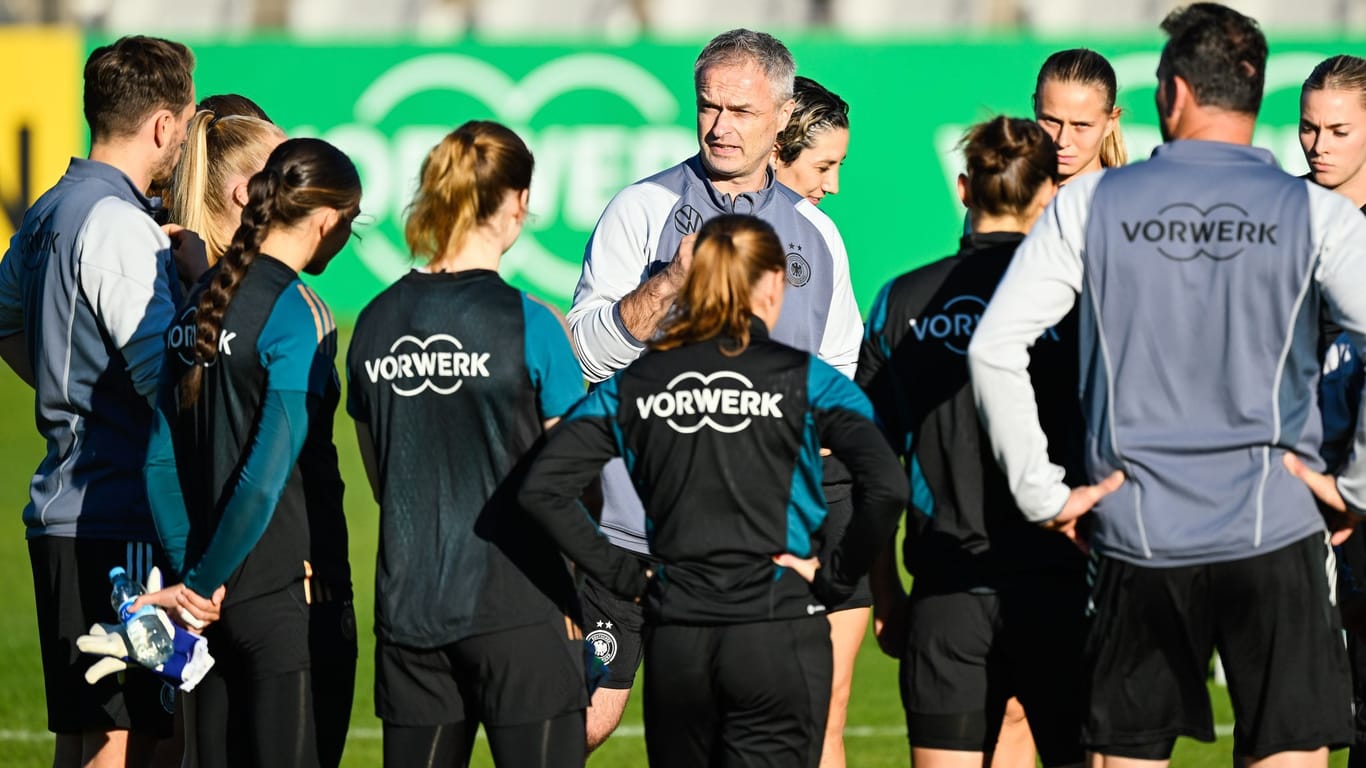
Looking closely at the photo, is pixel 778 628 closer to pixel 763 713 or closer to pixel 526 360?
pixel 763 713

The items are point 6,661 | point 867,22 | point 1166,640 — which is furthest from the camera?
point 867,22

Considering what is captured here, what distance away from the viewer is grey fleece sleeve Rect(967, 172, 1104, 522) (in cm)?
386

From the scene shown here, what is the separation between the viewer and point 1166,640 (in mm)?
3893

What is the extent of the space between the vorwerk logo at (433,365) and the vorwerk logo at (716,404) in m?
0.46

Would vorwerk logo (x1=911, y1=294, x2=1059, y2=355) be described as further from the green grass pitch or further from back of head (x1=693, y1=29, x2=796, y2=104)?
the green grass pitch

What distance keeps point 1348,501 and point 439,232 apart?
228 centimetres

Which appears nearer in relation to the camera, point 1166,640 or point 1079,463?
point 1166,640

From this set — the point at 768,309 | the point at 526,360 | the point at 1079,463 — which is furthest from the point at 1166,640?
the point at 526,360

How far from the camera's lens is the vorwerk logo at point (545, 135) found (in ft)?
57.7

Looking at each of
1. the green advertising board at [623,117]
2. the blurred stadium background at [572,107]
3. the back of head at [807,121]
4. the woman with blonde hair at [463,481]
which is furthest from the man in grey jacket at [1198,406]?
the green advertising board at [623,117]

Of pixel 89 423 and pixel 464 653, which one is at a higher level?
pixel 89 423

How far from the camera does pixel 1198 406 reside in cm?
380

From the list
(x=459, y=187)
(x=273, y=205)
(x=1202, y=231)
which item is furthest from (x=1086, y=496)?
(x=273, y=205)

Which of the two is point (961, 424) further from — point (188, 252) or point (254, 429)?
point (188, 252)
